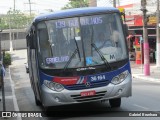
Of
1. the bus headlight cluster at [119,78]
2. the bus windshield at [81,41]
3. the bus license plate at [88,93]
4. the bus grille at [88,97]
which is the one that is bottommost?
the bus grille at [88,97]

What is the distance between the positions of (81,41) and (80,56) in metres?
0.43

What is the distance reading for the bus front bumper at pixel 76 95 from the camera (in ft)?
36.6

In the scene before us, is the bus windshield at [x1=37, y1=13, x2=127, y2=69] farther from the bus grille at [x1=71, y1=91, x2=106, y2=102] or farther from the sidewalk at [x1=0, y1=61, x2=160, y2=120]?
the sidewalk at [x1=0, y1=61, x2=160, y2=120]

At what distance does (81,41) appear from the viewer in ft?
37.6

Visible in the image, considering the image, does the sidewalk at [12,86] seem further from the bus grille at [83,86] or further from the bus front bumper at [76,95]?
the bus grille at [83,86]

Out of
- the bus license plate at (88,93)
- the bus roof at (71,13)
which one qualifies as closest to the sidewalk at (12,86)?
the bus license plate at (88,93)

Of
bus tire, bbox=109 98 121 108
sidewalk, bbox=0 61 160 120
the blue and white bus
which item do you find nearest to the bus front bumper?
the blue and white bus

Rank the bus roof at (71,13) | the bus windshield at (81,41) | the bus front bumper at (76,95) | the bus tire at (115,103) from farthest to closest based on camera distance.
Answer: the bus tire at (115,103)
the bus roof at (71,13)
the bus windshield at (81,41)
the bus front bumper at (76,95)

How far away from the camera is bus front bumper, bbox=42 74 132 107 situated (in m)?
11.1

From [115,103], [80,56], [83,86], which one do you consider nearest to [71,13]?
[80,56]

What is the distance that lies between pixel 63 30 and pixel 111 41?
138cm

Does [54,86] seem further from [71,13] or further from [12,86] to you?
[12,86]

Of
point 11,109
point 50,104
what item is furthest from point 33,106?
point 50,104

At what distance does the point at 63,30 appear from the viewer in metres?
11.6
